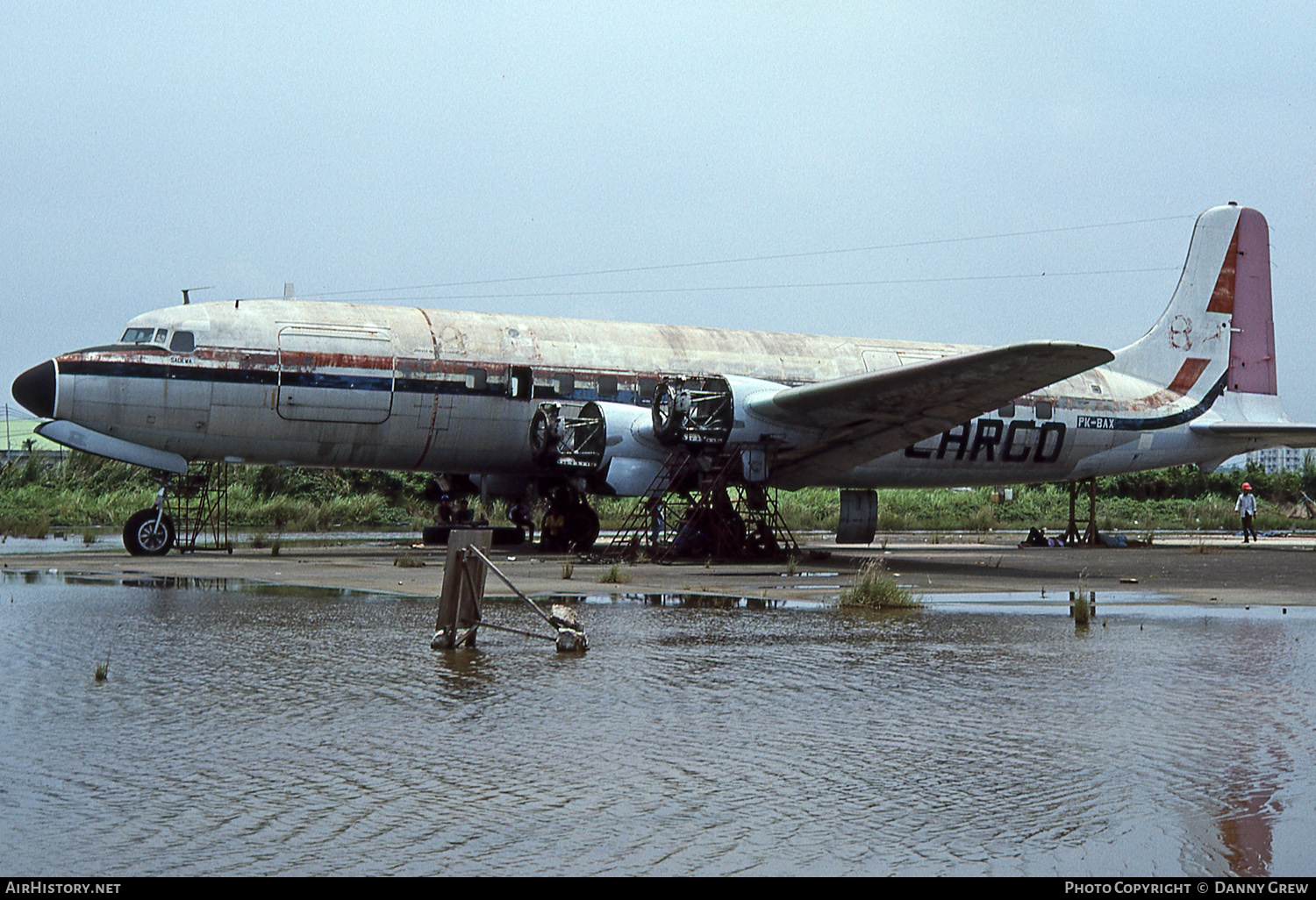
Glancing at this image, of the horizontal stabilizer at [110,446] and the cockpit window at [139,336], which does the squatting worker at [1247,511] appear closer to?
the horizontal stabilizer at [110,446]

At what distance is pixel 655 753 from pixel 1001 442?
21394mm

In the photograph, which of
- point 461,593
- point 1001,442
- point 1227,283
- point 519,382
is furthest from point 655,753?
point 1227,283

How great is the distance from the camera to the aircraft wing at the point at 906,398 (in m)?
18.5

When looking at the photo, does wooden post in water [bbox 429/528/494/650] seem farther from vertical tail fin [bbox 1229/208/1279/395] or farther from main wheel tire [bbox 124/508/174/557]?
vertical tail fin [bbox 1229/208/1279/395]

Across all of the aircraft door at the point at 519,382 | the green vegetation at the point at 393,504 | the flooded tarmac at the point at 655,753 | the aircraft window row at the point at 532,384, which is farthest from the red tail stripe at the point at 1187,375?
the flooded tarmac at the point at 655,753

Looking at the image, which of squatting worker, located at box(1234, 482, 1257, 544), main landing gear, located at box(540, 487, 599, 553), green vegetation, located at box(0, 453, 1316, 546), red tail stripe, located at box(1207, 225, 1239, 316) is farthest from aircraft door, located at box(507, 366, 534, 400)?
squatting worker, located at box(1234, 482, 1257, 544)

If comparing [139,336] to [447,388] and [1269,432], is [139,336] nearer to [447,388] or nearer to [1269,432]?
[447,388]

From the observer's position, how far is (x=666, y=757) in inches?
229

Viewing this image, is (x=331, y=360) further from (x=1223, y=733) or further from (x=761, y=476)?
(x=1223, y=733)

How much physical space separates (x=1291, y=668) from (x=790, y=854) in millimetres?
5424

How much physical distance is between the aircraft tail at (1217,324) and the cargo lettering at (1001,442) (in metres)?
3.30

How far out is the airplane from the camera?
67.6 ft

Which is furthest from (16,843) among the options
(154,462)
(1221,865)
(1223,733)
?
(154,462)

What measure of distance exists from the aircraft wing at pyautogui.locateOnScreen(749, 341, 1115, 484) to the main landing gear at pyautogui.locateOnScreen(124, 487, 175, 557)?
371 inches
